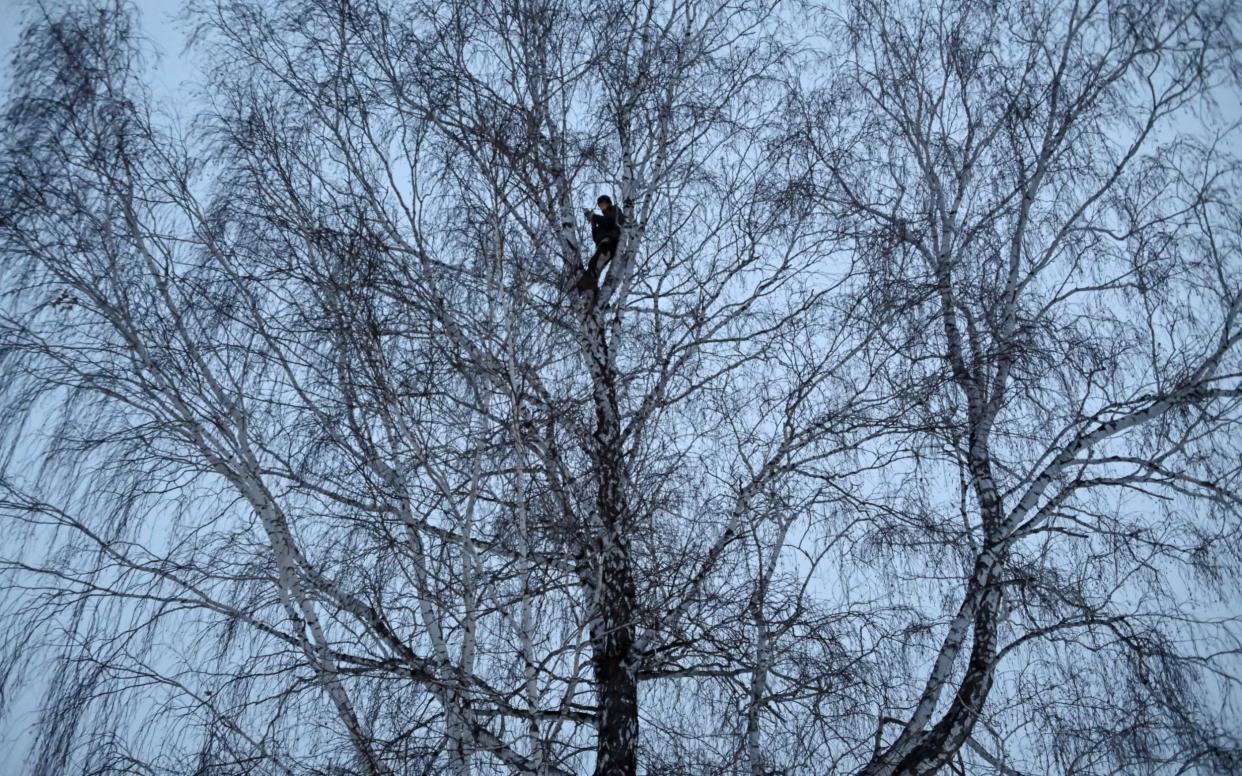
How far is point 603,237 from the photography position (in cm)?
697

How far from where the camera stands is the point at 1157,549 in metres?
6.49

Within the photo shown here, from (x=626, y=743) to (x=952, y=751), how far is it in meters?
2.19

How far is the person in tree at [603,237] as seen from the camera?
6.91 meters

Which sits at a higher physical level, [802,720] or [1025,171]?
[1025,171]

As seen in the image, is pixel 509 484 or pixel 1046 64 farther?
pixel 1046 64

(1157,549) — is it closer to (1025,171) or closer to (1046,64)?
(1025,171)

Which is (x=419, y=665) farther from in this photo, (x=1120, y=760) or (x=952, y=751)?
(x=1120, y=760)

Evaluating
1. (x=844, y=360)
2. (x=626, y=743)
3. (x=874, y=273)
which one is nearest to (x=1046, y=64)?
(x=874, y=273)

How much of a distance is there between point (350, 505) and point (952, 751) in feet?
13.9

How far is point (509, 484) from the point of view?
6676mm

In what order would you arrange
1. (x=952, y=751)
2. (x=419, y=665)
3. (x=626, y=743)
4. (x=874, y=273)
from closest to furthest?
(x=419, y=665) < (x=626, y=743) < (x=952, y=751) < (x=874, y=273)

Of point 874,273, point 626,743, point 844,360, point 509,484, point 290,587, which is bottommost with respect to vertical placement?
point 626,743

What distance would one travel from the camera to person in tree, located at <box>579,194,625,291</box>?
22.7 feet

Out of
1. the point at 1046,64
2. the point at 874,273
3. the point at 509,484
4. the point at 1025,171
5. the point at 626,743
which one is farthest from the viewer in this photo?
the point at 1046,64
